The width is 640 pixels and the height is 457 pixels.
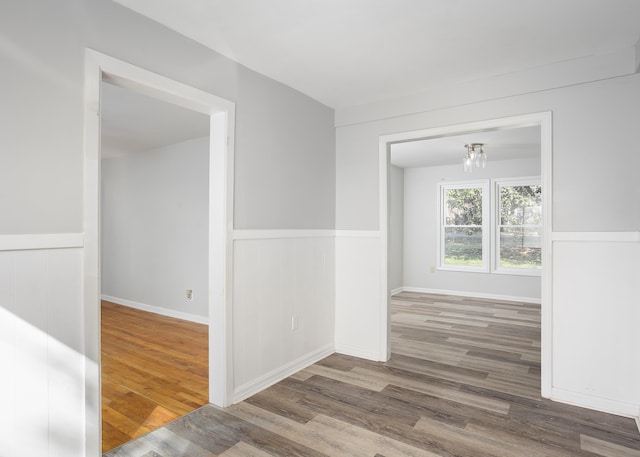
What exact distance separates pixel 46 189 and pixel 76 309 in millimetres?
587

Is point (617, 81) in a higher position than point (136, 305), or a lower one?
higher

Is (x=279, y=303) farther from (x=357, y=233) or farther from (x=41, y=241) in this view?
(x=41, y=241)

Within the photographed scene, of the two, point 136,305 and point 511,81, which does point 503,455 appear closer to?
point 511,81

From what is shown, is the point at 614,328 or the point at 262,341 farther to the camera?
the point at 262,341

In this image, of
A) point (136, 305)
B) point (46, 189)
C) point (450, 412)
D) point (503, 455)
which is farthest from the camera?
point (136, 305)

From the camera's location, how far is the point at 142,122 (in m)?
4.29

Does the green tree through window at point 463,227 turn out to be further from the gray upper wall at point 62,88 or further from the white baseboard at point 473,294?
the gray upper wall at point 62,88

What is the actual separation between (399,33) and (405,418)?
246 cm

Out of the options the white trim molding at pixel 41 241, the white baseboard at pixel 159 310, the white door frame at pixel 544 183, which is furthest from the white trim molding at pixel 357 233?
the white trim molding at pixel 41 241

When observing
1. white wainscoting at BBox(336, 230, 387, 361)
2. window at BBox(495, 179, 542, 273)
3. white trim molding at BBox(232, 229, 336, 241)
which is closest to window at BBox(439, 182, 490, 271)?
window at BBox(495, 179, 542, 273)

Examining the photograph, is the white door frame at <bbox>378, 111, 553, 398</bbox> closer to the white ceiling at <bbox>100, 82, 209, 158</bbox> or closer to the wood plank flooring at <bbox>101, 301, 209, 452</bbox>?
the white ceiling at <bbox>100, 82, 209, 158</bbox>

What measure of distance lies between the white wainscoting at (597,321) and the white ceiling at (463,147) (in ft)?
7.05

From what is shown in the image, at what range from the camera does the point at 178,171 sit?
17.6ft

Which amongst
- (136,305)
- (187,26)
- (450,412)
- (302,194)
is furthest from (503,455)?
(136,305)
